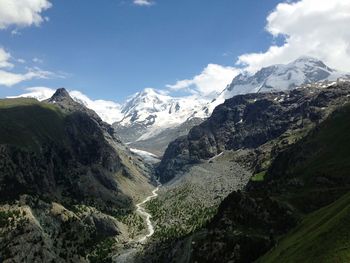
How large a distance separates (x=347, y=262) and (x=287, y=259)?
27.8 metres

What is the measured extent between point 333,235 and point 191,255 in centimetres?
8315

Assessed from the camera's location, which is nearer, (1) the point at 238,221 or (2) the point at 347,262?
(2) the point at 347,262

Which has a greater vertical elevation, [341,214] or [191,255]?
[341,214]

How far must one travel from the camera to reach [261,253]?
170250mm

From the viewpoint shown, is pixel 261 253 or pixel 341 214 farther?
pixel 261 253

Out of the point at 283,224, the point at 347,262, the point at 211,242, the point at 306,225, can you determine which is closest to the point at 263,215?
the point at 283,224

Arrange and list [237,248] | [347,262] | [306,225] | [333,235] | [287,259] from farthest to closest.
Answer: [237,248] → [306,225] → [287,259] → [333,235] → [347,262]

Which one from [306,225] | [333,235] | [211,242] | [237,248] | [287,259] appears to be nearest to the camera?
[333,235]

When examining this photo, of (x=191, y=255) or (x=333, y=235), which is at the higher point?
(x=333, y=235)

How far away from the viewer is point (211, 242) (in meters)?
186

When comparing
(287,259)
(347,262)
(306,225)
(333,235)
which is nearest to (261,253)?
(306,225)

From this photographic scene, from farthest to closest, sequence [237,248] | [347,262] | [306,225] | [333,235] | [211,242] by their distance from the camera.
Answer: [211,242] < [237,248] < [306,225] < [333,235] < [347,262]

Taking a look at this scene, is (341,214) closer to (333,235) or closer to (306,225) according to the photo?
(333,235)

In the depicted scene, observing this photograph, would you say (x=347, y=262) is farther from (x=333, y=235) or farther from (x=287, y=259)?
(x=287, y=259)
